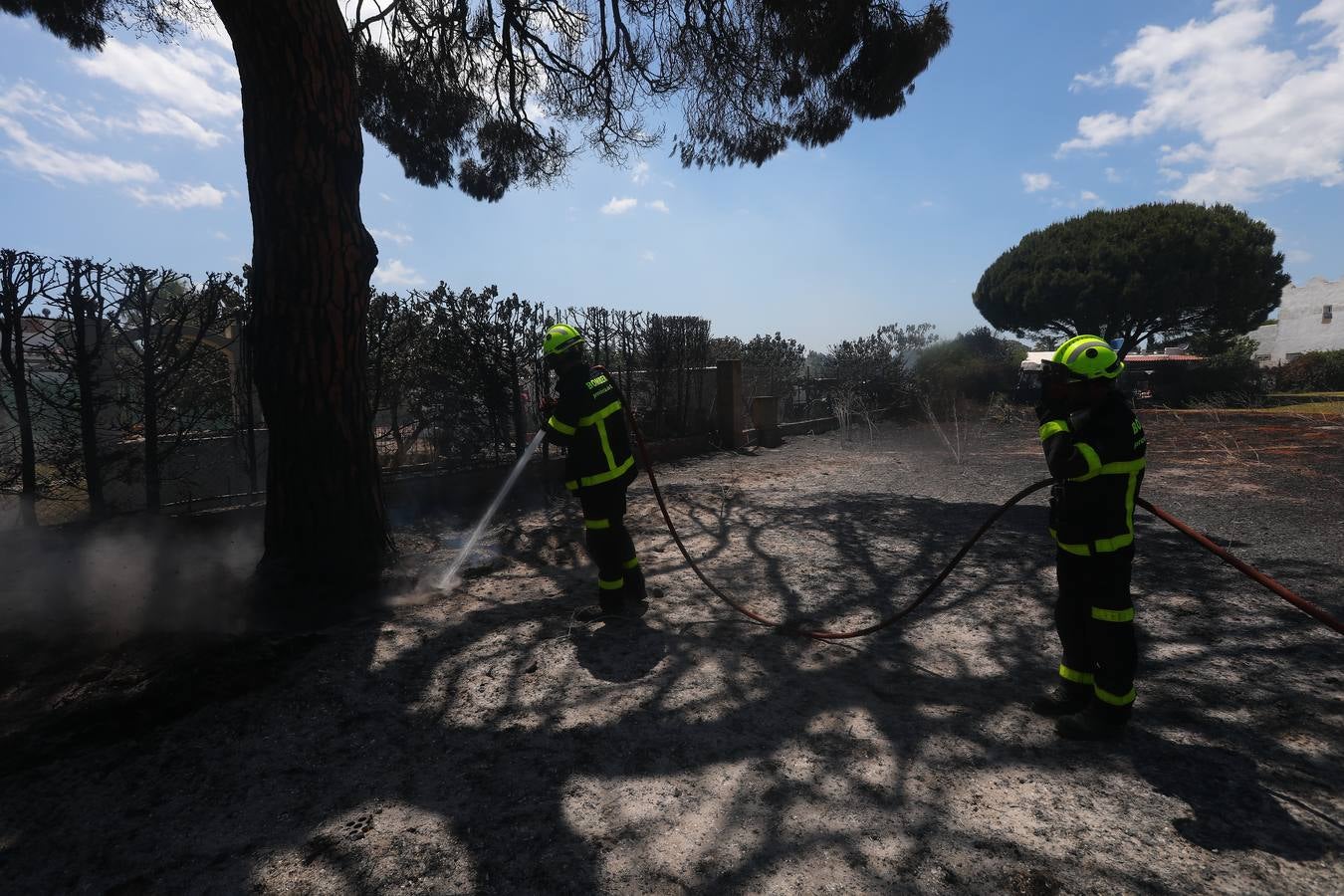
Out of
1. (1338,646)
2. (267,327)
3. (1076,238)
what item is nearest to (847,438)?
(1338,646)

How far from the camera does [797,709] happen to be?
306 cm

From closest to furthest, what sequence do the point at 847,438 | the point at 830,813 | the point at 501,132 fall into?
1. the point at 830,813
2. the point at 501,132
3. the point at 847,438

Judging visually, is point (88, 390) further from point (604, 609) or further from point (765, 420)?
point (765, 420)

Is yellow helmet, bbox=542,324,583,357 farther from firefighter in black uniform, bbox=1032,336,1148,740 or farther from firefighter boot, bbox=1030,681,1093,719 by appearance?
firefighter boot, bbox=1030,681,1093,719

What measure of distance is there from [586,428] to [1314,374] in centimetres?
3534

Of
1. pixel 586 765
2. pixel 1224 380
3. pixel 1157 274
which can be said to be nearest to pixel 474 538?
pixel 586 765

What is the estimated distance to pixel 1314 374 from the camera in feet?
90.7

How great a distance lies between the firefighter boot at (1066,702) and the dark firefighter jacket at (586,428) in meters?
2.45

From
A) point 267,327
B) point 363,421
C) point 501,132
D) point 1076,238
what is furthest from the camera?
point 1076,238

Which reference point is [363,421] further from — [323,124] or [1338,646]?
[1338,646]

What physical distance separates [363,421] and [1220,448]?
13036 mm

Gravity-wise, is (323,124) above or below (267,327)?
above

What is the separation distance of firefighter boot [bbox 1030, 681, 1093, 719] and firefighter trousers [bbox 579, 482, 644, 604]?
229 centimetres

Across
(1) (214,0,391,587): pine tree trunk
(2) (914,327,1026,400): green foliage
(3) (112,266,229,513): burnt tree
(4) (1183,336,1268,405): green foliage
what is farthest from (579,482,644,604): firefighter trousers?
(4) (1183,336,1268,405): green foliage
